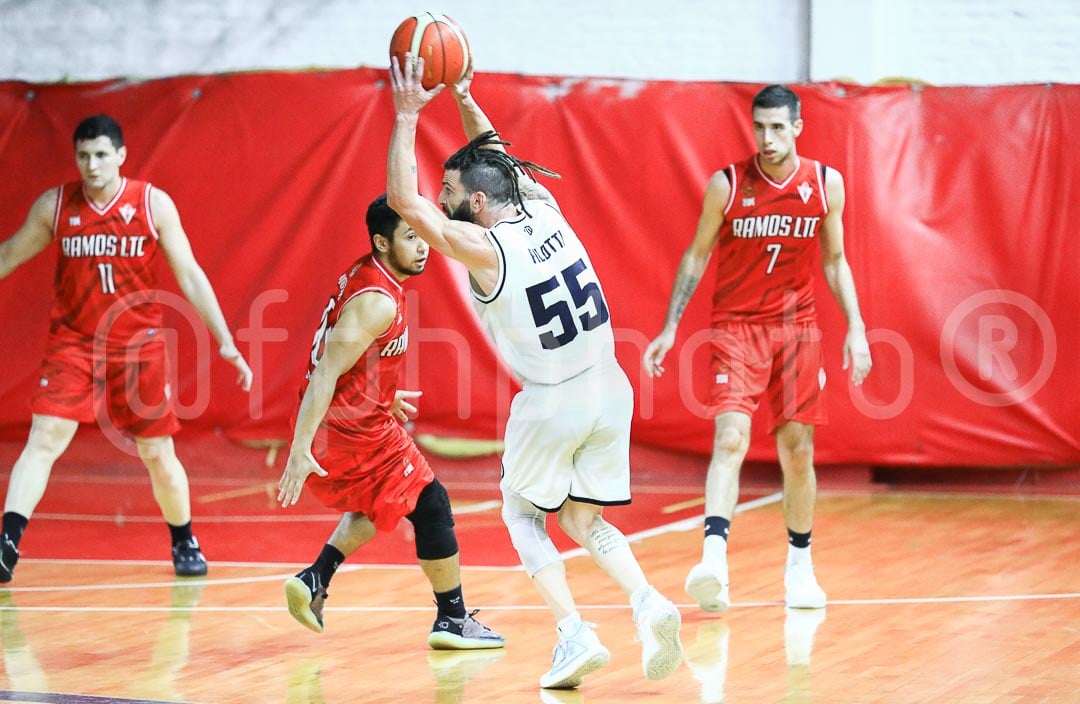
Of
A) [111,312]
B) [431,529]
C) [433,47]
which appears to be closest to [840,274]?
[431,529]

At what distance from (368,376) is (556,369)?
0.89 meters

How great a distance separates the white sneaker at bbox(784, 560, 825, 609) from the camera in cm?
592

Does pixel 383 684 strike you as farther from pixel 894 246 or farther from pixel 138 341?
pixel 894 246

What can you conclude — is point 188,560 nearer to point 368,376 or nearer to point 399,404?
point 399,404

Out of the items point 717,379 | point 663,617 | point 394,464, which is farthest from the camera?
point 717,379

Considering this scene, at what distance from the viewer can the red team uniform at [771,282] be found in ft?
20.2

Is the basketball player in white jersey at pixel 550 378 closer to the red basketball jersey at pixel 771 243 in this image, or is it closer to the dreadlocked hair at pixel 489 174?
the dreadlocked hair at pixel 489 174

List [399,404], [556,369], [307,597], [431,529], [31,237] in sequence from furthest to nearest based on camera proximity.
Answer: [31,237], [399,404], [431,529], [307,597], [556,369]

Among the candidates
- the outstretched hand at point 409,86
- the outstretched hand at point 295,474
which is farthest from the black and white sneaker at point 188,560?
the outstretched hand at point 409,86

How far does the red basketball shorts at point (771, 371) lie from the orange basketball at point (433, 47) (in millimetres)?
1960

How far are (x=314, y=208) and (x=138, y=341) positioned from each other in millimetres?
3546

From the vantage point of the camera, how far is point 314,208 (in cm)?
1029

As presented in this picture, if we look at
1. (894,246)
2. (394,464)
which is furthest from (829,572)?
(894,246)

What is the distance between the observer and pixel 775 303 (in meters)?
6.23
